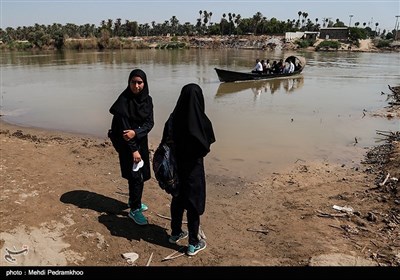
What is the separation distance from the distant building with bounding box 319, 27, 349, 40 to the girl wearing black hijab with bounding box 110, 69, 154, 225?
3344 inches

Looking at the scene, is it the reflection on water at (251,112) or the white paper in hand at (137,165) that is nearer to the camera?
the white paper in hand at (137,165)

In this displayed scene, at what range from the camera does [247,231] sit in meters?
4.21

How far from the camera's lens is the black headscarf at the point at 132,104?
3.50 m

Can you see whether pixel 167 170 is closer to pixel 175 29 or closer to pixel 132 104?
pixel 132 104

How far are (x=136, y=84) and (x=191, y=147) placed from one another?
904 mm

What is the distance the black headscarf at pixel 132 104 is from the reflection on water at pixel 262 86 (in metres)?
12.9

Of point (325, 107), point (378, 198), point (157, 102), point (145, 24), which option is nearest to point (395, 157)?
Result: point (378, 198)

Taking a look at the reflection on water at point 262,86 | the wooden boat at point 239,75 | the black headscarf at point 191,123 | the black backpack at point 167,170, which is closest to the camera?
the black headscarf at point 191,123

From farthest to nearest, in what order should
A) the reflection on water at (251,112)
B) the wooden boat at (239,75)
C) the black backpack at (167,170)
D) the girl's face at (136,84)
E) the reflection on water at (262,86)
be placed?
the wooden boat at (239,75) < the reflection on water at (262,86) < the reflection on water at (251,112) < the girl's face at (136,84) < the black backpack at (167,170)

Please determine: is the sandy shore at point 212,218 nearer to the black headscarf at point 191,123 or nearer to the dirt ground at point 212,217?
the dirt ground at point 212,217

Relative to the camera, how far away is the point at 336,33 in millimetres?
79875

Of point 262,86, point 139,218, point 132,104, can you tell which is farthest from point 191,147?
point 262,86

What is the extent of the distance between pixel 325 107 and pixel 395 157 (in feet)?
23.9

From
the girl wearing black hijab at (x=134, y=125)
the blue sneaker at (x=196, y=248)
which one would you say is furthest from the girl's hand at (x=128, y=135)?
the blue sneaker at (x=196, y=248)
